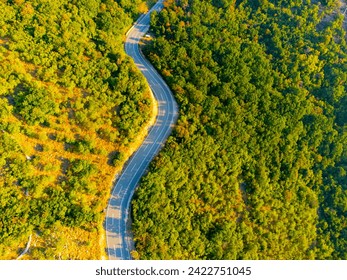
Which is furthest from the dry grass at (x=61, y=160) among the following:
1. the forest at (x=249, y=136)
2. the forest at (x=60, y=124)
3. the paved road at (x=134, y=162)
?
the forest at (x=249, y=136)

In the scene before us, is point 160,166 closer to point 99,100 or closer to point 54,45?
point 99,100

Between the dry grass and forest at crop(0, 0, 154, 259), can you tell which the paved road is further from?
forest at crop(0, 0, 154, 259)

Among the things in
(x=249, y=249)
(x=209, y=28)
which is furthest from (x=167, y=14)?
(x=249, y=249)

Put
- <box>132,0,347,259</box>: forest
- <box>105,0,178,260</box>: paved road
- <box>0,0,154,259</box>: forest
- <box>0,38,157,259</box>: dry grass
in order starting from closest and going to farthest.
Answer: <box>0,38,157,259</box>: dry grass
<box>0,0,154,259</box>: forest
<box>105,0,178,260</box>: paved road
<box>132,0,347,259</box>: forest

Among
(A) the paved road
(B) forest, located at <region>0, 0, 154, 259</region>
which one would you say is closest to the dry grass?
(B) forest, located at <region>0, 0, 154, 259</region>

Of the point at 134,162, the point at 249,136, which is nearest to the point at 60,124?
the point at 134,162

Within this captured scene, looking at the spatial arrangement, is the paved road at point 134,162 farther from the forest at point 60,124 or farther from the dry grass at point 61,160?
the forest at point 60,124
